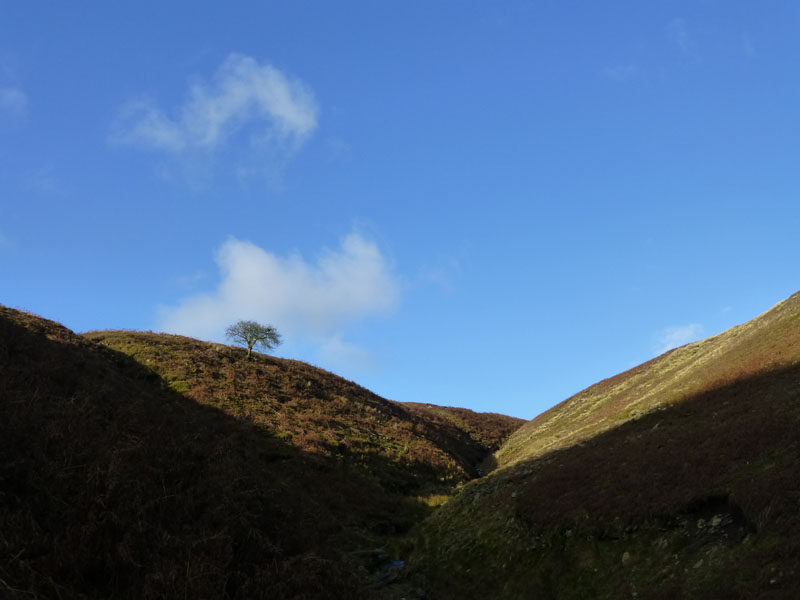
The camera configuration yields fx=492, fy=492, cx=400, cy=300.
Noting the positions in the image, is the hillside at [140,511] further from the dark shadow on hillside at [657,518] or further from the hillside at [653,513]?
the dark shadow on hillside at [657,518]

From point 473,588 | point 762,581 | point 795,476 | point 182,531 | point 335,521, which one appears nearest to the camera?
point 762,581

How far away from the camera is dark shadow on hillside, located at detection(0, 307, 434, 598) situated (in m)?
8.15

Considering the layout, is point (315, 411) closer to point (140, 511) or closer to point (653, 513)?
point (653, 513)

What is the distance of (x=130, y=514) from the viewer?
9.61 meters

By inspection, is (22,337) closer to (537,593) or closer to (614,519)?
(537,593)

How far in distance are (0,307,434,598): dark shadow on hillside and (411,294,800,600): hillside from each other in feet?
17.6

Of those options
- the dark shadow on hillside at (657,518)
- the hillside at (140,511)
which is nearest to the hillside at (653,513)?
the dark shadow on hillside at (657,518)

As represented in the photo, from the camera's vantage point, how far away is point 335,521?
22.9 meters

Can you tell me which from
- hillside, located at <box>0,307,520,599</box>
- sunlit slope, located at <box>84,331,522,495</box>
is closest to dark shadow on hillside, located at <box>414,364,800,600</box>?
hillside, located at <box>0,307,520,599</box>

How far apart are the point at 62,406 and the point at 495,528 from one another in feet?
49.3

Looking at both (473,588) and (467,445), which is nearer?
(473,588)

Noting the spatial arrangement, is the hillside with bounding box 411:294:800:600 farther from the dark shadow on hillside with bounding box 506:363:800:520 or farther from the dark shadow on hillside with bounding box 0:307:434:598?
the dark shadow on hillside with bounding box 0:307:434:598

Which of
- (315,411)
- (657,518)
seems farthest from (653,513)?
(315,411)

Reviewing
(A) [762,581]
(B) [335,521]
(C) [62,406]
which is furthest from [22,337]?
(A) [762,581]
